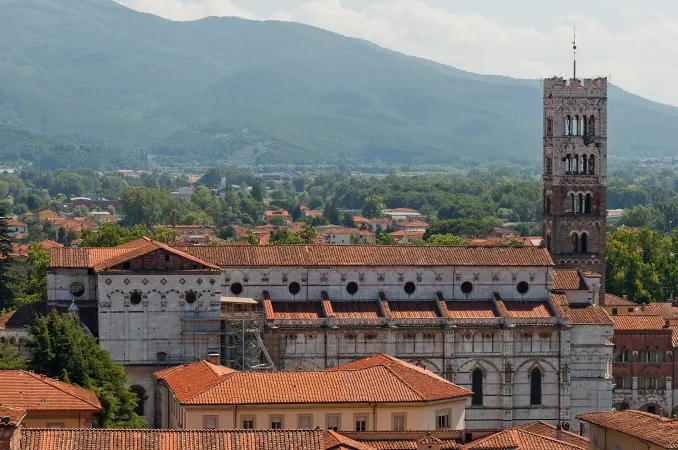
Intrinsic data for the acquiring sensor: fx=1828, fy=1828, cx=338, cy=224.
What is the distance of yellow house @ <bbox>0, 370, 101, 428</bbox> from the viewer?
6272cm

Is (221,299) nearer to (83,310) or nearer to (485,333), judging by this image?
(83,310)

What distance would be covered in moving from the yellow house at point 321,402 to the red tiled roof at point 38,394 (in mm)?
4114

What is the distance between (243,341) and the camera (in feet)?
281

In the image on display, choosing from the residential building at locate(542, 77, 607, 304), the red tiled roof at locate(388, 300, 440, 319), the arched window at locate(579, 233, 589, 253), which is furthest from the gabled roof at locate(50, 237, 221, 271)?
the arched window at locate(579, 233, 589, 253)

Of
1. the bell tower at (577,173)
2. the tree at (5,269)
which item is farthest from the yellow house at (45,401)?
the bell tower at (577,173)

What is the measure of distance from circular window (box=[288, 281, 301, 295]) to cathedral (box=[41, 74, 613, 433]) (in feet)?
0.16

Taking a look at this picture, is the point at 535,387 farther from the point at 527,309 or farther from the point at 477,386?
the point at 527,309

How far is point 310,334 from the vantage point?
287 ft

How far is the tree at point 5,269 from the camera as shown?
118 meters

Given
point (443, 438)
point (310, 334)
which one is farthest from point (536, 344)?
point (443, 438)

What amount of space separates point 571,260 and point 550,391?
2623cm

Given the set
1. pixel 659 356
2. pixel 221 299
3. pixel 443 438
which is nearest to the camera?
pixel 443 438

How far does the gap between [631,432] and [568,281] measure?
37.1m

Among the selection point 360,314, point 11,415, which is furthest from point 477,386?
point 11,415
